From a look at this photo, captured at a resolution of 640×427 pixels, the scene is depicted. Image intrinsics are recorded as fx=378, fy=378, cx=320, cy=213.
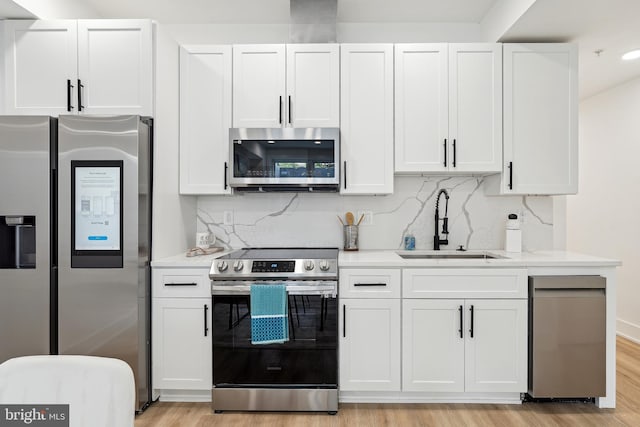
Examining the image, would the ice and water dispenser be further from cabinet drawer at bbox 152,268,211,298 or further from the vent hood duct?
the vent hood duct

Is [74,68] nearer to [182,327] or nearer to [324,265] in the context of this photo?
[182,327]

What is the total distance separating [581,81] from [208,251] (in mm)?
3834

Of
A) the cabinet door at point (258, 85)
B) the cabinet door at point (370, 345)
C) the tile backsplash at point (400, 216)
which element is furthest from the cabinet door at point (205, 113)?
the cabinet door at point (370, 345)

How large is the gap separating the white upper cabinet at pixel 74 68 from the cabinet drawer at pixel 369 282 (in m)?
1.67

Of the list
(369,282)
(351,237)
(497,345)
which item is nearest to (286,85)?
(351,237)

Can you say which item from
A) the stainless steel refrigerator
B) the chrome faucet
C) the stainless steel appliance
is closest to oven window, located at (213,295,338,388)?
the stainless steel appliance

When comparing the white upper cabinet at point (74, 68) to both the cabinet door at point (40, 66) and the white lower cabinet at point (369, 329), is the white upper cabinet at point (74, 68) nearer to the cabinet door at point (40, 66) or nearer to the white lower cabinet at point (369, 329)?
the cabinet door at point (40, 66)

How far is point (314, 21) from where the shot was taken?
2777mm

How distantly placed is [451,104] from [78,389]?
2651 mm

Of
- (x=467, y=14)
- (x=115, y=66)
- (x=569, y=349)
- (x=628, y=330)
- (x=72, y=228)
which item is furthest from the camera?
(x=628, y=330)

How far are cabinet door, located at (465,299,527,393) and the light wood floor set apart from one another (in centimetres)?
15

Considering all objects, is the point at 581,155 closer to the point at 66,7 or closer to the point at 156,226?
the point at 156,226

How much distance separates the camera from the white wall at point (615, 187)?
3656mm

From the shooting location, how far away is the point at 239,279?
2342 millimetres
